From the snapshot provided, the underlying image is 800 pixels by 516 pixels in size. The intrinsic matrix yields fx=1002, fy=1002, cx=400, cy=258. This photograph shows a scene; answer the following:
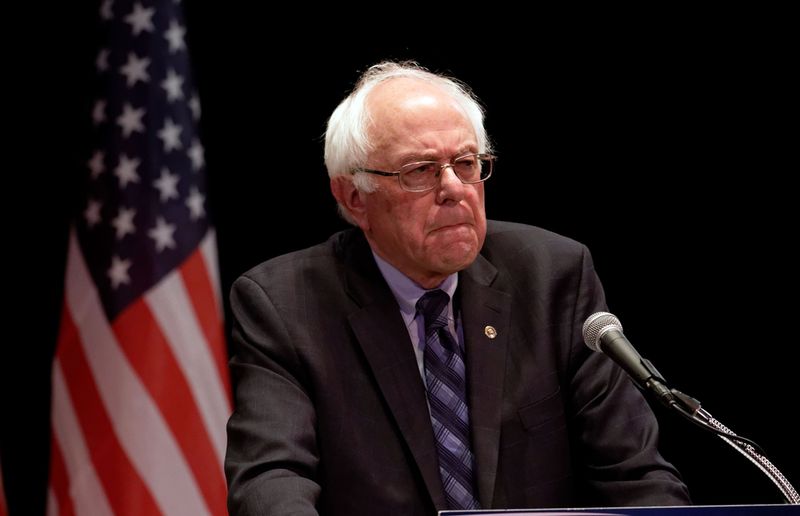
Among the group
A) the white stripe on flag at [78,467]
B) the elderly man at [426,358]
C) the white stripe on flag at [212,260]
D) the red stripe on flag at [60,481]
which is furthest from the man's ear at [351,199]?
the red stripe on flag at [60,481]

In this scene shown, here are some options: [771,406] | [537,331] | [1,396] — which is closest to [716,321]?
[771,406]

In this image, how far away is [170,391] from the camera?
3506 mm

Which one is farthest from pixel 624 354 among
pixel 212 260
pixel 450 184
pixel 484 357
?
pixel 212 260

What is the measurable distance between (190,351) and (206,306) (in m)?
0.17

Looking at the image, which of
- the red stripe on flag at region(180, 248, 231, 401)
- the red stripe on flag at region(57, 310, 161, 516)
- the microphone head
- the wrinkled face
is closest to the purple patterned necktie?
the wrinkled face

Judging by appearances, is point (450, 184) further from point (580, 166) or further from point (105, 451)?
point (105, 451)

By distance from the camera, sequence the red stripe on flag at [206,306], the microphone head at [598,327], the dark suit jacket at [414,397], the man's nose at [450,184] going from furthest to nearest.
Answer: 1. the red stripe on flag at [206,306]
2. the man's nose at [450,184]
3. the dark suit jacket at [414,397]
4. the microphone head at [598,327]

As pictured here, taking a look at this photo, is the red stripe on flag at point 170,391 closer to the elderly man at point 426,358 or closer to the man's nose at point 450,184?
the elderly man at point 426,358

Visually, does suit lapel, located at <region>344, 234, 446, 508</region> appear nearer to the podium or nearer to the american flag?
the podium

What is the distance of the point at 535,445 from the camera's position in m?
2.47

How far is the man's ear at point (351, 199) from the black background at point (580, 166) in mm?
1130

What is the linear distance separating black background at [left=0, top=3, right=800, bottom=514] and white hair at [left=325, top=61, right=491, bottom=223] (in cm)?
113

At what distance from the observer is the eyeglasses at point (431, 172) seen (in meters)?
2.51

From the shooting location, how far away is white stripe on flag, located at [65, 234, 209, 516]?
3.45 metres
